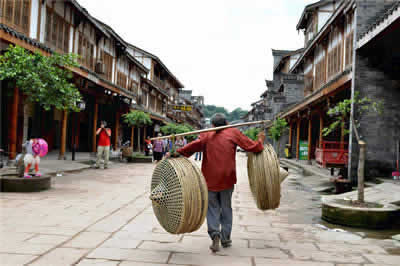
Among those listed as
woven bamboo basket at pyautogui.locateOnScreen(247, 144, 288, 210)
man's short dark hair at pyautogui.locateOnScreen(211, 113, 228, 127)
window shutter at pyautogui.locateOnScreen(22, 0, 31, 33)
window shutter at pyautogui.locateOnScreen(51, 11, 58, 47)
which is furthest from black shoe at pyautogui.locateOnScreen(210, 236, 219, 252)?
window shutter at pyautogui.locateOnScreen(51, 11, 58, 47)

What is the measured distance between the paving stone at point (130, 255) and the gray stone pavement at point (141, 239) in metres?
0.01

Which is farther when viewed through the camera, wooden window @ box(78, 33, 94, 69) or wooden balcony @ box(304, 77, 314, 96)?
wooden balcony @ box(304, 77, 314, 96)

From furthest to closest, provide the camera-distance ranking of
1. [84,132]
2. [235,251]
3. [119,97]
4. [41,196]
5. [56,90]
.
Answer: [84,132] → [119,97] → [56,90] → [41,196] → [235,251]

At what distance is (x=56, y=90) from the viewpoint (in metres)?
9.52

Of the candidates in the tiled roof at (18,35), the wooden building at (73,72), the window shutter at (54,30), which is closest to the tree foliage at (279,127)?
the wooden building at (73,72)

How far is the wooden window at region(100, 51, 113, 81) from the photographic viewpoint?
21469 mm

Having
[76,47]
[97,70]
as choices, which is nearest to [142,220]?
[76,47]

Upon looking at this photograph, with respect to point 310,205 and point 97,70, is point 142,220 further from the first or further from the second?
point 97,70

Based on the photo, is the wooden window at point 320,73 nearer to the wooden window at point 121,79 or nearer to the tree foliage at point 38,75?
the wooden window at point 121,79

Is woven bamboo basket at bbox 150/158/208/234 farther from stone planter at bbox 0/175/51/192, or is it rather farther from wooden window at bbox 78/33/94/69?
wooden window at bbox 78/33/94/69

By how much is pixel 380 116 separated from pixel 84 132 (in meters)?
17.6

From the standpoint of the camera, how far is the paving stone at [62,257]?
370 centimetres

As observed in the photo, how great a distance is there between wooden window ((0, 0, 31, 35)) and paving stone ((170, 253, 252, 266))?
10.2 metres

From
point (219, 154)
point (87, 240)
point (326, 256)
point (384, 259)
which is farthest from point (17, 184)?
point (384, 259)
